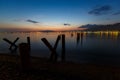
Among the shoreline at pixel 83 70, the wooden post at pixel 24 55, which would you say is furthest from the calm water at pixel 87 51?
the wooden post at pixel 24 55

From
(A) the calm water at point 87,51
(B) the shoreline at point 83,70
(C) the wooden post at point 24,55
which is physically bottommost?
(A) the calm water at point 87,51

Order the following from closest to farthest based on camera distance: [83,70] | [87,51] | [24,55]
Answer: [24,55] → [83,70] → [87,51]

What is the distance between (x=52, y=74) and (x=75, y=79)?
1.23 meters

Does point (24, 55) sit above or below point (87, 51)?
above

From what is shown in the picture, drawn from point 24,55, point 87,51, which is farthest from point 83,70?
point 87,51

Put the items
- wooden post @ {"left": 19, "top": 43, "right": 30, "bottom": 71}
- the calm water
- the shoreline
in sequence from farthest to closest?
the calm water < wooden post @ {"left": 19, "top": 43, "right": 30, "bottom": 71} < the shoreline

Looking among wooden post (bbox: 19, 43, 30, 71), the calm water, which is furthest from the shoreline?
the calm water

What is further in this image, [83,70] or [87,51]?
[87,51]

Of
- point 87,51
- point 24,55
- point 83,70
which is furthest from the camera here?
point 87,51

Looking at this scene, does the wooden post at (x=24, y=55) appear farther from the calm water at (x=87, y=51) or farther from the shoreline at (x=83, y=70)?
the calm water at (x=87, y=51)

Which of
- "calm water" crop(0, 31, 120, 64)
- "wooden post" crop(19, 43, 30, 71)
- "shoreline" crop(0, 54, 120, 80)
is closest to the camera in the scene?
"shoreline" crop(0, 54, 120, 80)

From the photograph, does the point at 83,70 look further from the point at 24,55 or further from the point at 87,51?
the point at 87,51

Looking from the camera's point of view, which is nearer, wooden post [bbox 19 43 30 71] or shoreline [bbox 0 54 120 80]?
shoreline [bbox 0 54 120 80]

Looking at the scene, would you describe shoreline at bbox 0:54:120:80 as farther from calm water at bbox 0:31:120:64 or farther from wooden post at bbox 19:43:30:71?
calm water at bbox 0:31:120:64
